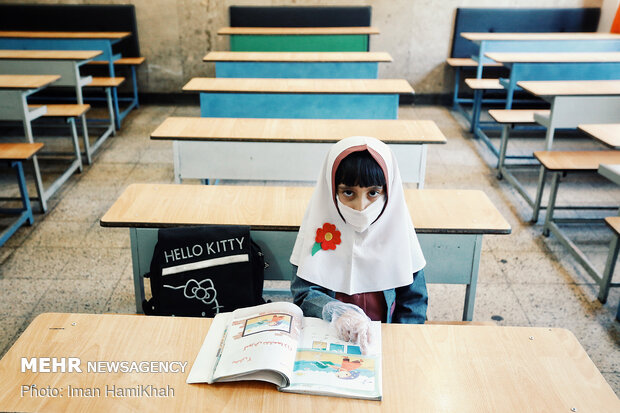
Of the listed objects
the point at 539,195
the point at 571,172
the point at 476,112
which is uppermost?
the point at 571,172

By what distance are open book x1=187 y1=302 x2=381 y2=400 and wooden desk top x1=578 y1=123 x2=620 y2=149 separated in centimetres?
190

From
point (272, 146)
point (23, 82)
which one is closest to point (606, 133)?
point (272, 146)

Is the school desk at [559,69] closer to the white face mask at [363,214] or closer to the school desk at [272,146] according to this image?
the school desk at [272,146]

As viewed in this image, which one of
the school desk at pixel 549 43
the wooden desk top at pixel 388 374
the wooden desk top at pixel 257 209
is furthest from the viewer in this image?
the school desk at pixel 549 43

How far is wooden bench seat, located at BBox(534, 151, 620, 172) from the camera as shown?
10.0ft

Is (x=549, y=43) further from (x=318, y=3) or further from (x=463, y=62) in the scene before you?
(x=318, y=3)

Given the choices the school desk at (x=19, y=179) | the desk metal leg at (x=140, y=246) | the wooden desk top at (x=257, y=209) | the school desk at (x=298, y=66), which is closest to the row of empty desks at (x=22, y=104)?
the school desk at (x=19, y=179)

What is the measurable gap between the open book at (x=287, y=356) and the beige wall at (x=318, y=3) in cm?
571

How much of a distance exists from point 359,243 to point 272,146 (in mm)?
1524

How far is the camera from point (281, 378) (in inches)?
42.6

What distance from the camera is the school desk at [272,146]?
2.72 meters

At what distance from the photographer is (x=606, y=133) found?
270 centimetres

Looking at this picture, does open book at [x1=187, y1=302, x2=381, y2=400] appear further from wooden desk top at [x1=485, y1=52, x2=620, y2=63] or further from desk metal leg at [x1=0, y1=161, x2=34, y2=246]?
wooden desk top at [x1=485, y1=52, x2=620, y2=63]

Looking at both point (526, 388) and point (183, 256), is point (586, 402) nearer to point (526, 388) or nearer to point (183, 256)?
point (526, 388)
